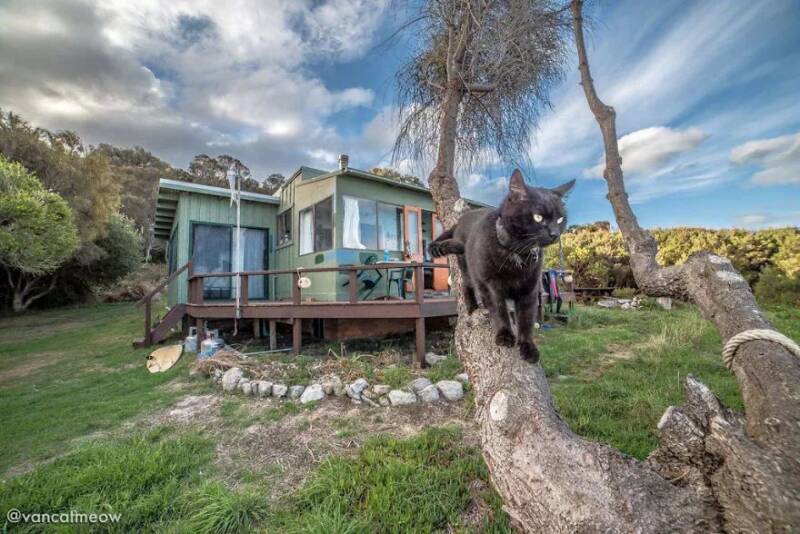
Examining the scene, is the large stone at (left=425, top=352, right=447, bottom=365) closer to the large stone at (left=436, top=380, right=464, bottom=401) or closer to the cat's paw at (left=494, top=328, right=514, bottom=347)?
the large stone at (left=436, top=380, right=464, bottom=401)

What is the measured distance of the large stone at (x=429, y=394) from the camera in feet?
11.6

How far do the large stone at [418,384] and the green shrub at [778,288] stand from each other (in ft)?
27.7

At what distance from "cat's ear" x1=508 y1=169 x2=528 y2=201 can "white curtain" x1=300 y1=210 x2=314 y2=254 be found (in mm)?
6135

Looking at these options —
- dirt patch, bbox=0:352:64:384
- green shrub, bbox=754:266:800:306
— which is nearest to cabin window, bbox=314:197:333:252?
dirt patch, bbox=0:352:64:384

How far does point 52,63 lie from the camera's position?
8.83 meters

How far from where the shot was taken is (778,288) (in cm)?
718

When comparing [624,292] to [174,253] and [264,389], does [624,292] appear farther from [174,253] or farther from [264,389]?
[174,253]

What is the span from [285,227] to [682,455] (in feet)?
28.5

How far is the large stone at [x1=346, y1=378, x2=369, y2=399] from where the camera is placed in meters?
3.67

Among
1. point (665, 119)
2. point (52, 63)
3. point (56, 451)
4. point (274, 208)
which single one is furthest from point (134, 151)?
point (665, 119)

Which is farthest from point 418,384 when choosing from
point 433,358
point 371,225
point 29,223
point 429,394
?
point 29,223

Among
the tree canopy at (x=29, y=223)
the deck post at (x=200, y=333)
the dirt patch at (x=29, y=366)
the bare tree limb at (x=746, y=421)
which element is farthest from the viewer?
the tree canopy at (x=29, y=223)

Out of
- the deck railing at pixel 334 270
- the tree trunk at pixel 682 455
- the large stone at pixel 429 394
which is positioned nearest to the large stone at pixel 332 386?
the large stone at pixel 429 394

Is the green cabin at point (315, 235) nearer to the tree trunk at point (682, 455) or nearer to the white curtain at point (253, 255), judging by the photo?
the white curtain at point (253, 255)
